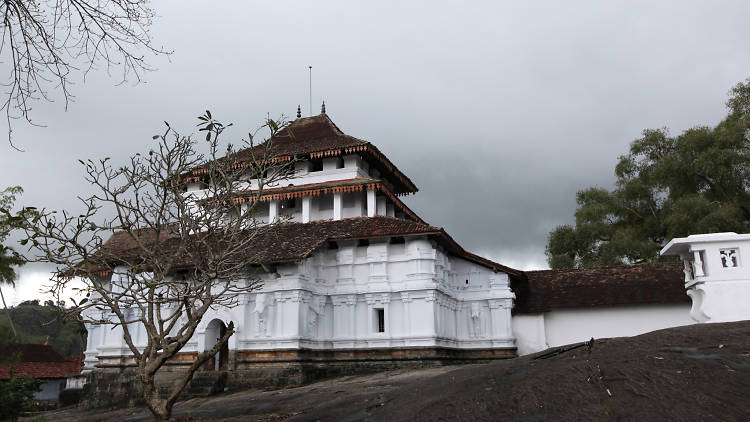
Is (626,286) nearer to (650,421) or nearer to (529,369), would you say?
(529,369)

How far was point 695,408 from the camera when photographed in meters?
5.85

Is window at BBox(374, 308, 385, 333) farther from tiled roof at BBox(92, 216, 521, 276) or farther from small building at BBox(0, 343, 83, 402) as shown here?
small building at BBox(0, 343, 83, 402)

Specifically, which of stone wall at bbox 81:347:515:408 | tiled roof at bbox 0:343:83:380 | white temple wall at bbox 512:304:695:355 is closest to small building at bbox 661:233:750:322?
white temple wall at bbox 512:304:695:355

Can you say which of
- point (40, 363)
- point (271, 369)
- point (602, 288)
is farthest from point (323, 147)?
point (40, 363)

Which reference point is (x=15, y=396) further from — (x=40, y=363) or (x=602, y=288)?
(x=40, y=363)

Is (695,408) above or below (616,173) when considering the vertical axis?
below

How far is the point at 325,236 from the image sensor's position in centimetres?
2036

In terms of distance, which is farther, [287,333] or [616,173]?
[616,173]

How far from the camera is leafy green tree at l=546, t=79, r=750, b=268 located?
27.1m

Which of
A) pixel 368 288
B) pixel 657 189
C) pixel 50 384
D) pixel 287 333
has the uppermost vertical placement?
pixel 657 189

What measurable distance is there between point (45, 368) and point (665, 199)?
37.5m

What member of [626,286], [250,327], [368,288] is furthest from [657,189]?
[250,327]

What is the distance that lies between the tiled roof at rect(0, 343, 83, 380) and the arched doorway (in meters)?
17.1

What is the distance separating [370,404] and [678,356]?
432cm
